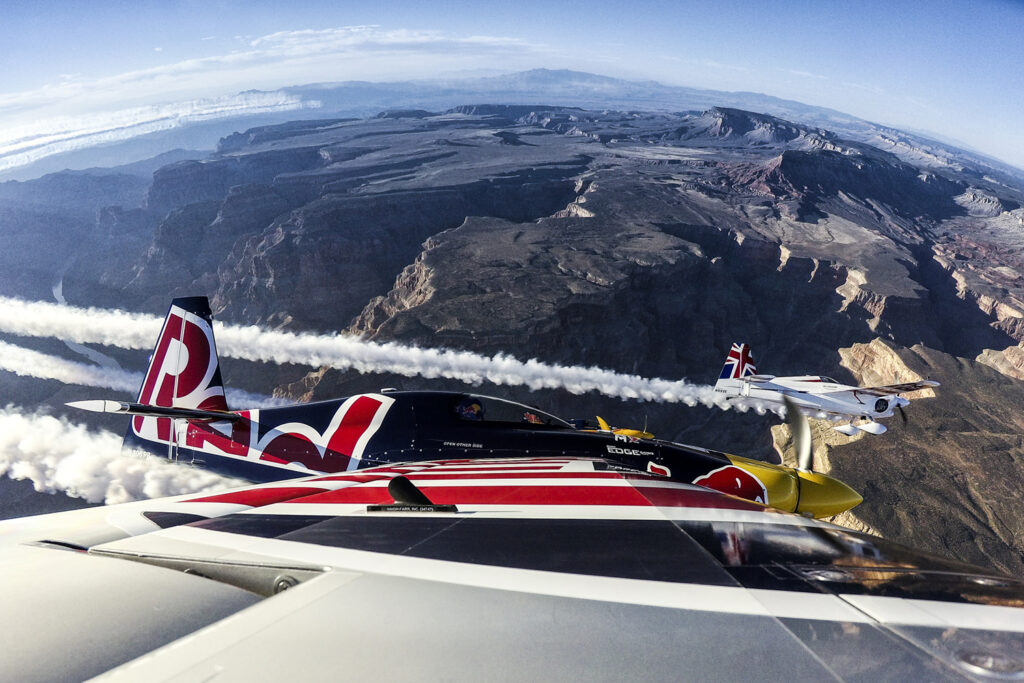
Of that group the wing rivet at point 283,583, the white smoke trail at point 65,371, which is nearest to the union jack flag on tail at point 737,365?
the wing rivet at point 283,583

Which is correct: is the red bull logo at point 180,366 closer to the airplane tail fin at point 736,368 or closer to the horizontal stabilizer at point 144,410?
the horizontal stabilizer at point 144,410

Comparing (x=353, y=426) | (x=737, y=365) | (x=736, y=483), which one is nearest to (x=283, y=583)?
(x=736, y=483)

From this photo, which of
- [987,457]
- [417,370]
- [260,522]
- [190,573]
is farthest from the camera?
[987,457]

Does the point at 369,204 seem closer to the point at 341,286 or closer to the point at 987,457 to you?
the point at 341,286

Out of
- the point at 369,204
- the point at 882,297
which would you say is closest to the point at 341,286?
the point at 369,204

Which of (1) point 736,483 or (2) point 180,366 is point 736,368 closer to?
(1) point 736,483

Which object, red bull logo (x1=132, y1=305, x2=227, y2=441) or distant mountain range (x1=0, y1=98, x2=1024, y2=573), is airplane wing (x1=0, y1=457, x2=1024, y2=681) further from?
distant mountain range (x1=0, y1=98, x2=1024, y2=573)
